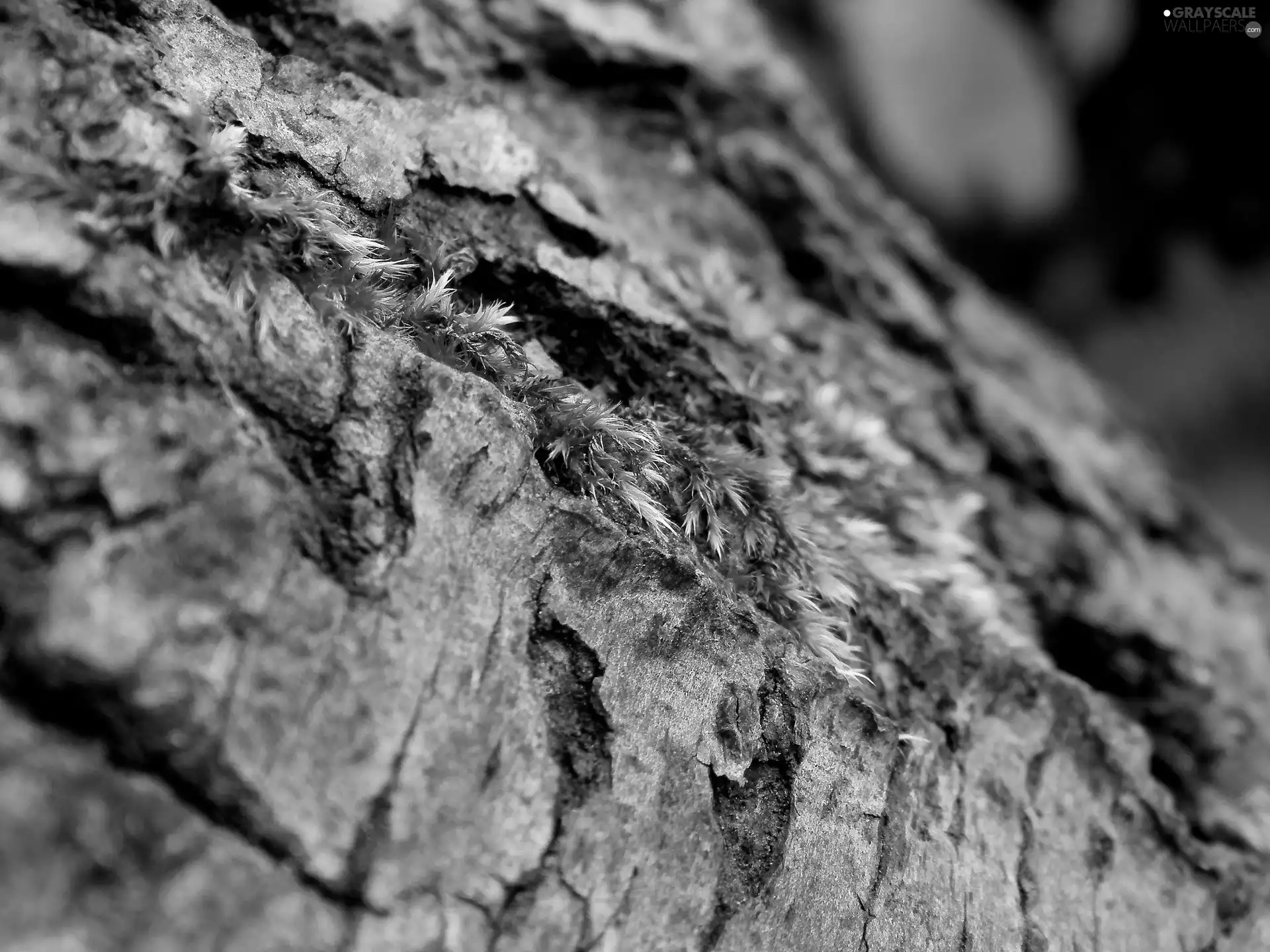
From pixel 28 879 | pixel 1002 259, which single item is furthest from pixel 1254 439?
pixel 28 879

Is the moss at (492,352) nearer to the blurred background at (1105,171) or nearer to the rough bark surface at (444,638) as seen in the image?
the rough bark surface at (444,638)

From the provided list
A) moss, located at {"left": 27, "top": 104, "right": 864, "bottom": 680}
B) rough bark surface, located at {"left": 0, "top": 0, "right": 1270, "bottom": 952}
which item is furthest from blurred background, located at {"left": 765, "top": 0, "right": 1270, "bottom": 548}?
moss, located at {"left": 27, "top": 104, "right": 864, "bottom": 680}

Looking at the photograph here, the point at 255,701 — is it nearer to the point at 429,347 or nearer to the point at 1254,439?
the point at 429,347

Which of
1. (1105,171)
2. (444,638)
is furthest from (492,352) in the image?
(1105,171)

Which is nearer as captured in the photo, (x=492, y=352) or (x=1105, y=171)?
(x=492, y=352)

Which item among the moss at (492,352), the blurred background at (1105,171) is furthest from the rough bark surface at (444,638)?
the blurred background at (1105,171)

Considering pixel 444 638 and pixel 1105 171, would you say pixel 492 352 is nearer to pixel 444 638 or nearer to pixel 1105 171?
pixel 444 638
